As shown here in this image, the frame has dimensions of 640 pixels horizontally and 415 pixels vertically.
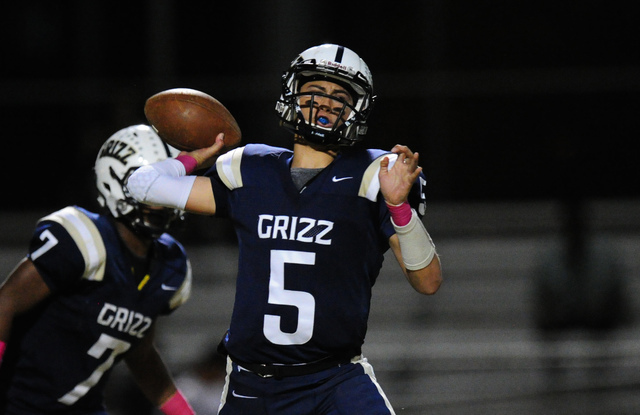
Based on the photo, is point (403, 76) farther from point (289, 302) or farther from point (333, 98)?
point (289, 302)

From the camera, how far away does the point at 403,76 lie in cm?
1087

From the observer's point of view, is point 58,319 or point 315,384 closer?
point 315,384

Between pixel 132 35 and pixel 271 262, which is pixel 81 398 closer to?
pixel 271 262

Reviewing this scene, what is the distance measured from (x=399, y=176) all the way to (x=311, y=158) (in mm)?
387

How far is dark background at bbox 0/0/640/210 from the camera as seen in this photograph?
10750 millimetres

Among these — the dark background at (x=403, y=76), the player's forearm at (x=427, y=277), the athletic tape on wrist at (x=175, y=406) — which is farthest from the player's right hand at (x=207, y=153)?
the dark background at (x=403, y=76)

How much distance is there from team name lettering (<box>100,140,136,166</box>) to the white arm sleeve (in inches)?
25.9

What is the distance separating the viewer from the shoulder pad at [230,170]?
3.09m

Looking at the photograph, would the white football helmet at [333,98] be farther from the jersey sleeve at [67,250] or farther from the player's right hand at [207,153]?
the jersey sleeve at [67,250]

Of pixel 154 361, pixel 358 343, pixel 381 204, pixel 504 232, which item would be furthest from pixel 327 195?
pixel 504 232

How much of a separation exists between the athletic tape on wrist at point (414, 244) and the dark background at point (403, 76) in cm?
751

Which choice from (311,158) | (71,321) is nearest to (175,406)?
(71,321)

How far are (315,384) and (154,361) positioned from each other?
1.11m

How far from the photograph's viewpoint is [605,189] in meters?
10.9
